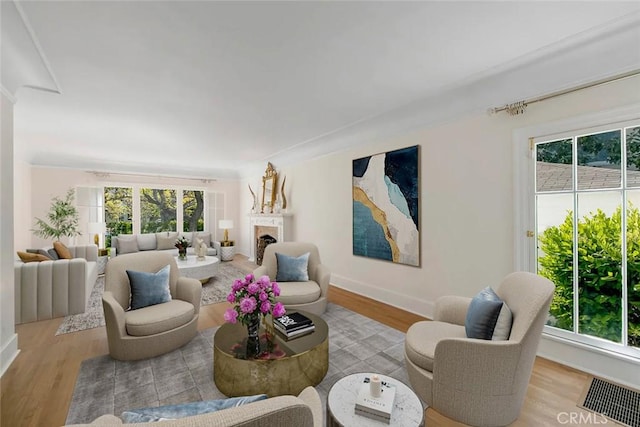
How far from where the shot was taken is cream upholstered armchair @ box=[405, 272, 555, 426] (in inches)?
61.1

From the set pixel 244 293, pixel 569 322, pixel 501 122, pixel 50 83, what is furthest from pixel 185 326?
pixel 501 122

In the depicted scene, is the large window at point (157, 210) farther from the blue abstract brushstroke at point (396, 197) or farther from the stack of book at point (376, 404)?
the stack of book at point (376, 404)

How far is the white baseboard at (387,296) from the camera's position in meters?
3.39

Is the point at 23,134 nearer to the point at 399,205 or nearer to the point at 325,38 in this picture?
the point at 325,38

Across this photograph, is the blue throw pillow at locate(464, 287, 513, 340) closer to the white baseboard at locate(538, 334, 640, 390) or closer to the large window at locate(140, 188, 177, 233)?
the white baseboard at locate(538, 334, 640, 390)

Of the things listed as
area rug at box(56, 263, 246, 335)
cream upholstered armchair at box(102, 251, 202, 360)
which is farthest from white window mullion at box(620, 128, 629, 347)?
area rug at box(56, 263, 246, 335)

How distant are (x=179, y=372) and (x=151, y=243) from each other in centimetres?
522

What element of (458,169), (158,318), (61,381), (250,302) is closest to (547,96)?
(458,169)

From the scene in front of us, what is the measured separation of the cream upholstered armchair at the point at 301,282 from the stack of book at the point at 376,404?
154 centimetres

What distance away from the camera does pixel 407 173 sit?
11.8ft

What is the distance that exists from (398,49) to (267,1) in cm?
109

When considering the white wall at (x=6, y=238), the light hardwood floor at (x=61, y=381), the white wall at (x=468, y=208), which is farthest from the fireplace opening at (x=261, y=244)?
the white wall at (x=6, y=238)

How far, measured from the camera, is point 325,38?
79.4 inches

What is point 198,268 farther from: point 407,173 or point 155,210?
point 407,173
